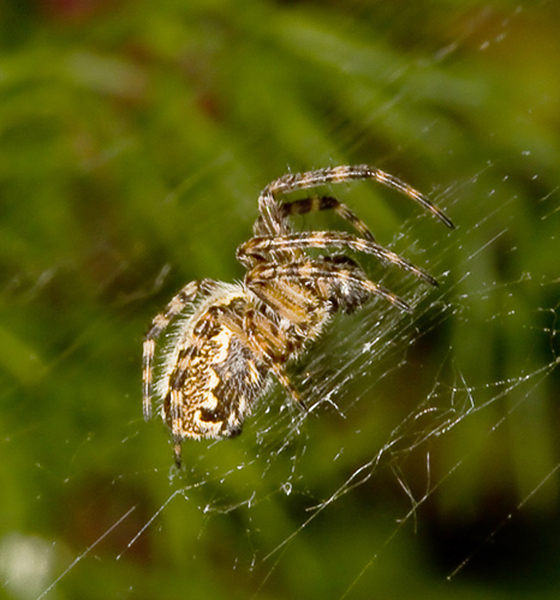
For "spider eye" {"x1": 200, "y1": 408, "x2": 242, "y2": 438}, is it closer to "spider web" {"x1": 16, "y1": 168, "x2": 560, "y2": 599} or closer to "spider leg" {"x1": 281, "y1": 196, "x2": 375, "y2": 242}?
"spider web" {"x1": 16, "y1": 168, "x2": 560, "y2": 599}

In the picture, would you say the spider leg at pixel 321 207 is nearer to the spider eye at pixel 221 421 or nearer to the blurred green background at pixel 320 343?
the blurred green background at pixel 320 343

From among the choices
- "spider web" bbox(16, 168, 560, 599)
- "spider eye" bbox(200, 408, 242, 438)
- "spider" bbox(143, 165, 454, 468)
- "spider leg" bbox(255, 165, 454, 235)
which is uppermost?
"spider leg" bbox(255, 165, 454, 235)

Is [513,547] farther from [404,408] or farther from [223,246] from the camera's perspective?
[223,246]

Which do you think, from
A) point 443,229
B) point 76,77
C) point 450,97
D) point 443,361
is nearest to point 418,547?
point 443,361

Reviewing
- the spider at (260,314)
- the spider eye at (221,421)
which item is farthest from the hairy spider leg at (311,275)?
the spider eye at (221,421)

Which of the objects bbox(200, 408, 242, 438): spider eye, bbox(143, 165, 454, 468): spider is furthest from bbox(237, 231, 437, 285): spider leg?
bbox(200, 408, 242, 438): spider eye

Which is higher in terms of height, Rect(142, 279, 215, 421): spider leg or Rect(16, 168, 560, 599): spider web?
Rect(142, 279, 215, 421): spider leg

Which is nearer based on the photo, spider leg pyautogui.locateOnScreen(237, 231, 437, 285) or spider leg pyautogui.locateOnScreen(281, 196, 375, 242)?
spider leg pyautogui.locateOnScreen(237, 231, 437, 285)
